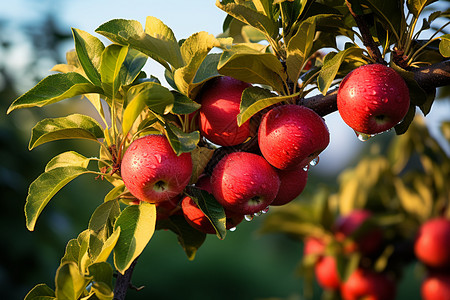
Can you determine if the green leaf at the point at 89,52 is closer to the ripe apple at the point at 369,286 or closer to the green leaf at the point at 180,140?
the green leaf at the point at 180,140

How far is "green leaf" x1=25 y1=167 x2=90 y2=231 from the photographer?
24.6 inches

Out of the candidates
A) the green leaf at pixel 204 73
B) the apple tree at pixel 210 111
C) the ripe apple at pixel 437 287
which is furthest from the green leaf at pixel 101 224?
the ripe apple at pixel 437 287

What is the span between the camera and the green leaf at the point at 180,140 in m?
0.57

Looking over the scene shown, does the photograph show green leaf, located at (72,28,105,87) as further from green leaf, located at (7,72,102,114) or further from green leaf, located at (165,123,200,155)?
green leaf, located at (165,123,200,155)

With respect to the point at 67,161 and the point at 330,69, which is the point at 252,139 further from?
the point at 67,161

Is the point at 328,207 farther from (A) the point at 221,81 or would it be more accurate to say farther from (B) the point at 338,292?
(A) the point at 221,81

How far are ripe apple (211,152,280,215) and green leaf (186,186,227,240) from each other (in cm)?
1

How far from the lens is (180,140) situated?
59 cm

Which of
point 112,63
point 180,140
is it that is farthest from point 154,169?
point 112,63

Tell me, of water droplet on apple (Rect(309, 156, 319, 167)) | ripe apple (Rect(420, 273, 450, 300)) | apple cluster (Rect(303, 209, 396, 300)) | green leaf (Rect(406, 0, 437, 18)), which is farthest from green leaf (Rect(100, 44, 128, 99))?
ripe apple (Rect(420, 273, 450, 300))

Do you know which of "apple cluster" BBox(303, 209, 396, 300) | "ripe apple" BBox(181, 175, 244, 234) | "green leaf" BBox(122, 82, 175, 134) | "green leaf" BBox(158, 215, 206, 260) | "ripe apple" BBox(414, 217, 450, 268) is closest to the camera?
"green leaf" BBox(122, 82, 175, 134)

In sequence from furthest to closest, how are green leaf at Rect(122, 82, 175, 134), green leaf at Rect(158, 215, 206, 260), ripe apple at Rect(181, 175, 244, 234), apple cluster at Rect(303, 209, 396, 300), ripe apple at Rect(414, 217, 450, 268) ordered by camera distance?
apple cluster at Rect(303, 209, 396, 300), ripe apple at Rect(414, 217, 450, 268), green leaf at Rect(158, 215, 206, 260), ripe apple at Rect(181, 175, 244, 234), green leaf at Rect(122, 82, 175, 134)

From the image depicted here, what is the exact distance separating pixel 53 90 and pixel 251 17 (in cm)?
31

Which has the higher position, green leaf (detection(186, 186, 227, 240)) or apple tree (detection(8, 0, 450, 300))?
apple tree (detection(8, 0, 450, 300))
